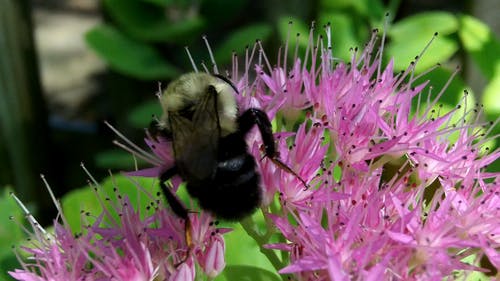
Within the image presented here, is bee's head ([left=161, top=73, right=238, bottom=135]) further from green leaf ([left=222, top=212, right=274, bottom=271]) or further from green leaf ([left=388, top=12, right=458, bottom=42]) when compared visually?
green leaf ([left=388, top=12, right=458, bottom=42])

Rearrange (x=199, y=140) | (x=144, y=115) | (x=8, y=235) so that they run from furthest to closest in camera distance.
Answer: (x=144, y=115), (x=8, y=235), (x=199, y=140)

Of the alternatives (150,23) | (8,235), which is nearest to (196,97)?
(8,235)

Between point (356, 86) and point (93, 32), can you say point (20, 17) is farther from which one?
point (356, 86)

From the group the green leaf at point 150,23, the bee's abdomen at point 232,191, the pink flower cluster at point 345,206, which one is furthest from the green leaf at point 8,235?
the green leaf at point 150,23

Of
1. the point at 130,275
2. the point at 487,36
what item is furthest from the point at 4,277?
the point at 487,36

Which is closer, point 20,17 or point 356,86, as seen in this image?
point 356,86

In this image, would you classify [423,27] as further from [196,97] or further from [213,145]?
[213,145]
